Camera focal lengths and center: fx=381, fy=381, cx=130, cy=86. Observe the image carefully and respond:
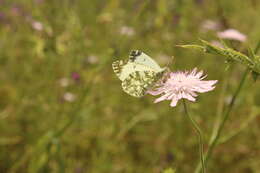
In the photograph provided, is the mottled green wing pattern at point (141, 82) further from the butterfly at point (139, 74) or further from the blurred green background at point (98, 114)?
the blurred green background at point (98, 114)

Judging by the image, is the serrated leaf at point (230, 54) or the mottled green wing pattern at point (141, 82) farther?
the mottled green wing pattern at point (141, 82)

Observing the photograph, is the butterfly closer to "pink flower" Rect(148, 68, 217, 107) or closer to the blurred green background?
"pink flower" Rect(148, 68, 217, 107)

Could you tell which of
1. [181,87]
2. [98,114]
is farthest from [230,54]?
[98,114]

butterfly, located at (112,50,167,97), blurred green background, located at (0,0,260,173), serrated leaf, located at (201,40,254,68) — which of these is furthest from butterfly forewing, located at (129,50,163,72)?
blurred green background, located at (0,0,260,173)

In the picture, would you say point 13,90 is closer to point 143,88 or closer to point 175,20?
point 175,20

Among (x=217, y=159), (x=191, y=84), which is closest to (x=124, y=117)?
(x=217, y=159)

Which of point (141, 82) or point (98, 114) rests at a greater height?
point (98, 114)

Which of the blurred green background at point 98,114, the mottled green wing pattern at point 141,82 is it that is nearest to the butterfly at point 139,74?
the mottled green wing pattern at point 141,82

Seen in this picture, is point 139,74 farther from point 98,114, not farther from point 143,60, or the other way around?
point 98,114

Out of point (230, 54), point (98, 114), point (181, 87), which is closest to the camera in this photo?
point (230, 54)
